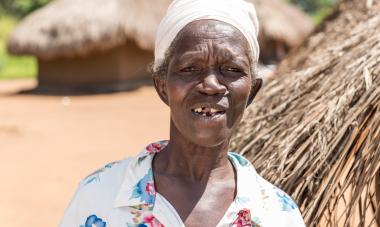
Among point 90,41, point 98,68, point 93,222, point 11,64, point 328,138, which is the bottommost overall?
point 11,64

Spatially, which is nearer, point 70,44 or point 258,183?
point 258,183

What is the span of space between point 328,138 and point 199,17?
104 centimetres

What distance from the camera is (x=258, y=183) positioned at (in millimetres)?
1473

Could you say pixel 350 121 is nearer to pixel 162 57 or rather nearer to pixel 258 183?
pixel 258 183

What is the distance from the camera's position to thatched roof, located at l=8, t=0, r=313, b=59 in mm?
13422

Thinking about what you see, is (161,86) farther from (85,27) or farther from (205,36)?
(85,27)

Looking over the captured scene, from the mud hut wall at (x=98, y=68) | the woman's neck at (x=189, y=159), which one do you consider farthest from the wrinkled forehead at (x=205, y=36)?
the mud hut wall at (x=98, y=68)

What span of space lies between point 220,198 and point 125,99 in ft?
36.9

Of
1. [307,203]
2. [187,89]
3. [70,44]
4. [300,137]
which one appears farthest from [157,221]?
[70,44]

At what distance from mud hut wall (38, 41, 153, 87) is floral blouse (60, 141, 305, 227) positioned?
11960 millimetres

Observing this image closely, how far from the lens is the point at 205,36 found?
1.40 metres

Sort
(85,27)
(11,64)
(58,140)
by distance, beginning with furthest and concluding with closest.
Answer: (11,64) → (85,27) → (58,140)

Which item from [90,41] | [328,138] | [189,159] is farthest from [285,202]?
[90,41]

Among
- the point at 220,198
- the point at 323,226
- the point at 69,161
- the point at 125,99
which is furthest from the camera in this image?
the point at 125,99
